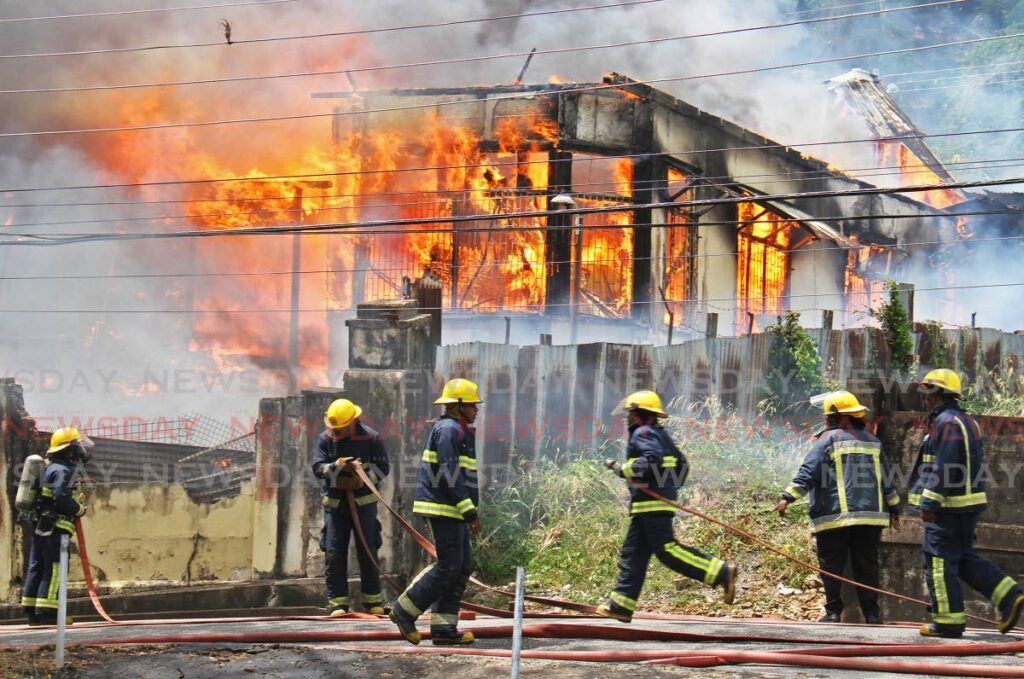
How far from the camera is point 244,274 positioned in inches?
1163

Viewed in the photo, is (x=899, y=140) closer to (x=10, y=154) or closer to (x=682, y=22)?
(x=682, y=22)

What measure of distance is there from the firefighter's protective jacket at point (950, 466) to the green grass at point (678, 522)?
10.4 feet

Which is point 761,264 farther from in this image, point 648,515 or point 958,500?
point 648,515

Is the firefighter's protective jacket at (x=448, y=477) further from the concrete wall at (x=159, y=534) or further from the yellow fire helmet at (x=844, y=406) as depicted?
the concrete wall at (x=159, y=534)

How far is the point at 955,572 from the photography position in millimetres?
7172

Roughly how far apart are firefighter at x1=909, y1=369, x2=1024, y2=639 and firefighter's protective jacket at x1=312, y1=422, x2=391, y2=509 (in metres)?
4.25

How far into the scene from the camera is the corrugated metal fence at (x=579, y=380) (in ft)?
43.4

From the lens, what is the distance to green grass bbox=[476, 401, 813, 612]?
10.7 meters

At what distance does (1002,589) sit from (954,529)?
0.48 metres

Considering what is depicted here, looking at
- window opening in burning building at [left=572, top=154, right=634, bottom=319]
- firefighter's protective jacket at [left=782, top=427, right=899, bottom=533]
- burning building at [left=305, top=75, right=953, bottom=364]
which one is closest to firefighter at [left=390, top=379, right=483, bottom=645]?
firefighter's protective jacket at [left=782, top=427, right=899, bottom=533]

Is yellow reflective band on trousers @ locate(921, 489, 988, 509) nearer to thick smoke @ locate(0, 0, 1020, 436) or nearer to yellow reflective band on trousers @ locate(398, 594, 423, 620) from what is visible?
yellow reflective band on trousers @ locate(398, 594, 423, 620)

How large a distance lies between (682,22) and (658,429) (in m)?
28.9

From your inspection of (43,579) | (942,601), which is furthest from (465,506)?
(43,579)

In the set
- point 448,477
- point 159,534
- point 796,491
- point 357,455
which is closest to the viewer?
point 448,477
